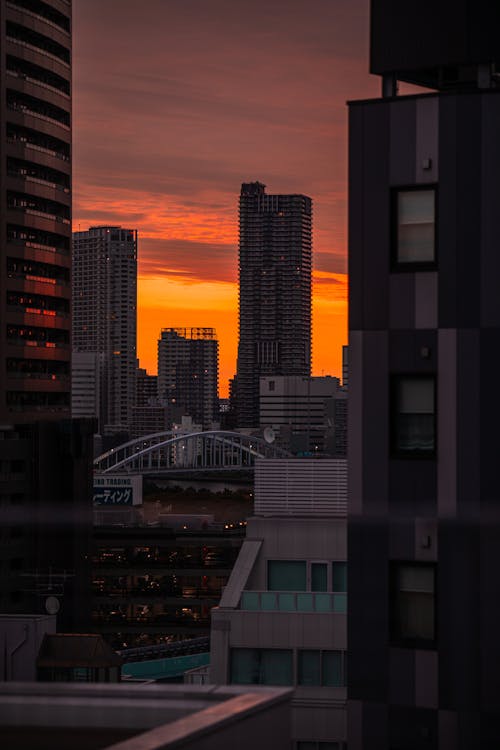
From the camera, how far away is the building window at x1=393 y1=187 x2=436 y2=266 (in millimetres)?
8836

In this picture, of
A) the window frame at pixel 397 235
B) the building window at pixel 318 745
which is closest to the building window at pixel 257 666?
the building window at pixel 318 745

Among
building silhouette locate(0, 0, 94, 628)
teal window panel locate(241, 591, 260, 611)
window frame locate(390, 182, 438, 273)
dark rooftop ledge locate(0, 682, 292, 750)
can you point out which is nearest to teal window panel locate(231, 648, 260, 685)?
teal window panel locate(241, 591, 260, 611)

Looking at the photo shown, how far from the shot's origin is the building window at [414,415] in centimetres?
878

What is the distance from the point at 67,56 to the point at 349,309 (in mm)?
61861

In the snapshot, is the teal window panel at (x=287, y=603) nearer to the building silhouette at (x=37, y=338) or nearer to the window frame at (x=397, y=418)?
the window frame at (x=397, y=418)

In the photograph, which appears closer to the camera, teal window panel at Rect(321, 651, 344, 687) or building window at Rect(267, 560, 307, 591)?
teal window panel at Rect(321, 651, 344, 687)

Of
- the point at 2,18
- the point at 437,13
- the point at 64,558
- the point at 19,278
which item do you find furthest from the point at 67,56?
the point at 437,13

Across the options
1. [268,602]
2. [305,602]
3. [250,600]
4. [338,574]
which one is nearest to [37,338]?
[338,574]

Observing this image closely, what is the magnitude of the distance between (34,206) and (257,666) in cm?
5289

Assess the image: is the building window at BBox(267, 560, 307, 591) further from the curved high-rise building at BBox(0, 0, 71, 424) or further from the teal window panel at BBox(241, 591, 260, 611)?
the curved high-rise building at BBox(0, 0, 71, 424)

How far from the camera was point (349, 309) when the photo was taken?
8961 millimetres

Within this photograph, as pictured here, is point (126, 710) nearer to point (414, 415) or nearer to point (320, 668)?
point (414, 415)

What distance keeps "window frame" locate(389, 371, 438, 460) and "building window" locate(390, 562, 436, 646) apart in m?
0.77

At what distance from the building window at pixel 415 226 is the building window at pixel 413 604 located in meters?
2.18
